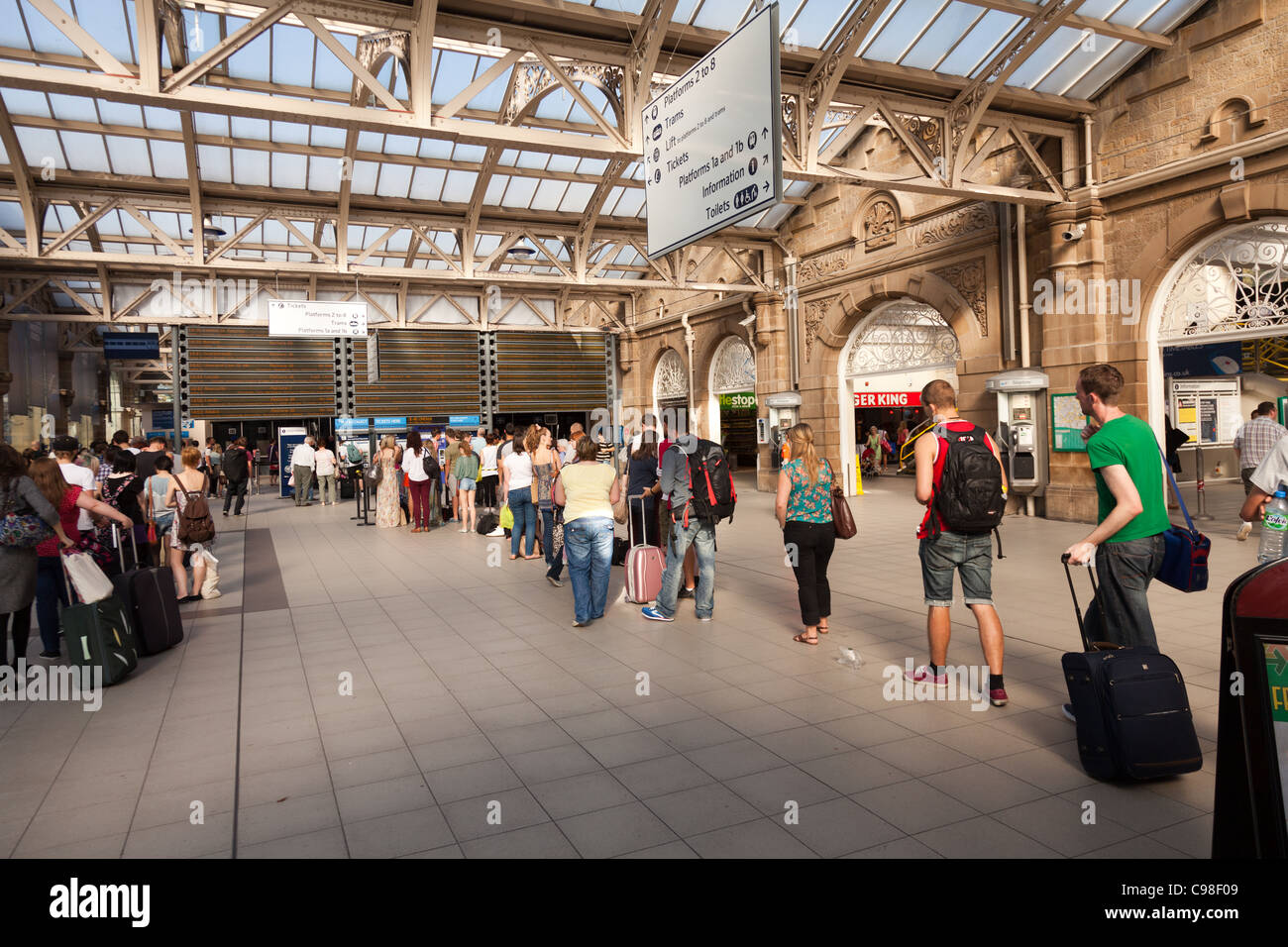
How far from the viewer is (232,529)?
1362 centimetres

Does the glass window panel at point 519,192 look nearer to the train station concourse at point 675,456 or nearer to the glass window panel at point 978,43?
the train station concourse at point 675,456

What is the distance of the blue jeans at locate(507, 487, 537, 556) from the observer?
9430 mm

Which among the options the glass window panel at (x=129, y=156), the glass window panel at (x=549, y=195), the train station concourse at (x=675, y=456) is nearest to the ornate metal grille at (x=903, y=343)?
the train station concourse at (x=675, y=456)

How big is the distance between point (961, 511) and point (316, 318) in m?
14.8

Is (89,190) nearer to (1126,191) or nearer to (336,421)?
(336,421)

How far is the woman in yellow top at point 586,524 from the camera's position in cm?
613

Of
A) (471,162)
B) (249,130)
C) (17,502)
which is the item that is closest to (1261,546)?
(17,502)

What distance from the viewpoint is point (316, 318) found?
1593 centimetres

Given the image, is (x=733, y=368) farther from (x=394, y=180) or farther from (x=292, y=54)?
(x=292, y=54)

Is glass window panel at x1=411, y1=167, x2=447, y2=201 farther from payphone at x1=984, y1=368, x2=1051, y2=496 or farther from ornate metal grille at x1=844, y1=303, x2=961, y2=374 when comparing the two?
payphone at x1=984, y1=368, x2=1051, y2=496

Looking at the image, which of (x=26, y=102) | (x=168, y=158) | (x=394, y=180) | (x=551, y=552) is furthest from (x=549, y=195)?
(x=551, y=552)

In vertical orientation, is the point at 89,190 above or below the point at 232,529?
above

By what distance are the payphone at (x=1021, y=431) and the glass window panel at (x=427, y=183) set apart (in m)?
10.4
